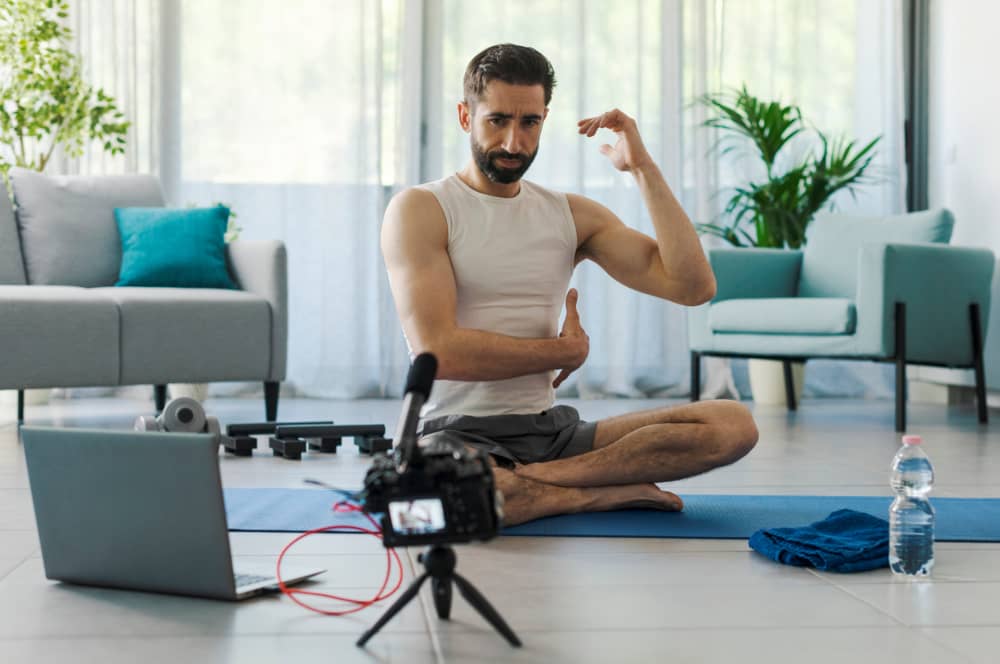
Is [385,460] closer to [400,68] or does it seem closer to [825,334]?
[825,334]

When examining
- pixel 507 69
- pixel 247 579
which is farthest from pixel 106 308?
pixel 247 579

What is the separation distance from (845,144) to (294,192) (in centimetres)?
280

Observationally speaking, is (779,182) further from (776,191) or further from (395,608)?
(395,608)

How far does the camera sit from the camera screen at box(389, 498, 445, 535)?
1.27m

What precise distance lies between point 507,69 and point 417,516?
1.09 m

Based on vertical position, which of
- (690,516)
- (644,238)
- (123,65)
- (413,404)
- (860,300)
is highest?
(123,65)

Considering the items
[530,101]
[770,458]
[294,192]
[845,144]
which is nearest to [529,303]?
[530,101]

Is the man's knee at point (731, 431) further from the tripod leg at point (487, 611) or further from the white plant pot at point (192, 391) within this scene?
the white plant pot at point (192, 391)

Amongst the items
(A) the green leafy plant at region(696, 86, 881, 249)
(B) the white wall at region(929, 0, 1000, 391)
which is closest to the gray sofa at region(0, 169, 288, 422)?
(A) the green leafy plant at region(696, 86, 881, 249)

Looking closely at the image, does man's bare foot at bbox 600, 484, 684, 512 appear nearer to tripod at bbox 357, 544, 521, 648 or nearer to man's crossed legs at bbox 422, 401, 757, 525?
man's crossed legs at bbox 422, 401, 757, 525

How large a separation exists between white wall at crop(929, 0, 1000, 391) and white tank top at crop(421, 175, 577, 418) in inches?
123

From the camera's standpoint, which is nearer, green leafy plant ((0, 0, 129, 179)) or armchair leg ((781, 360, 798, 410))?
green leafy plant ((0, 0, 129, 179))

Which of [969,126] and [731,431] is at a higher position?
[969,126]

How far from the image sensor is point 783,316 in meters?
4.47
